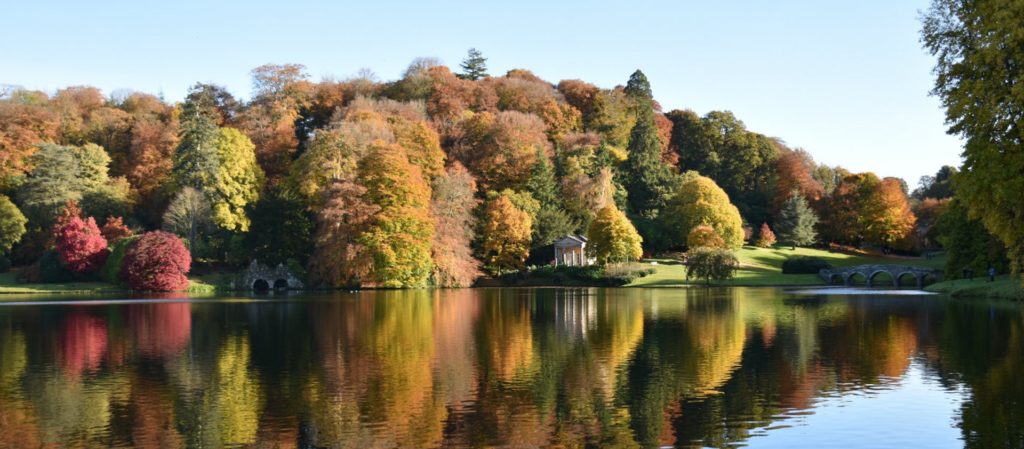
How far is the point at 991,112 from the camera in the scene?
1057 inches

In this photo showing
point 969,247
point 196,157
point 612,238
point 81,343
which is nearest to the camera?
point 81,343

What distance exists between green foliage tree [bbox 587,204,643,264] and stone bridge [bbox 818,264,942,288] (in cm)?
1595

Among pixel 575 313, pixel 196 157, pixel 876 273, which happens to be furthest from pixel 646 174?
pixel 575 313

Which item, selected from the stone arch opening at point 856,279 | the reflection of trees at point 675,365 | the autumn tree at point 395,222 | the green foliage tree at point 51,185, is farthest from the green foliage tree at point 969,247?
the green foliage tree at point 51,185

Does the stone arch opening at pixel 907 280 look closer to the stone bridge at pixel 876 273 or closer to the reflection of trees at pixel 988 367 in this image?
the stone bridge at pixel 876 273

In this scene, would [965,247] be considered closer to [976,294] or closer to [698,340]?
[976,294]

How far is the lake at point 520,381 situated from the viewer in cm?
1603

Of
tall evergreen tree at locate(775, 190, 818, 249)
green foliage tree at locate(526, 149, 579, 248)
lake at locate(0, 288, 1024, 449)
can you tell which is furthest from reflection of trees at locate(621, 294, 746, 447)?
tall evergreen tree at locate(775, 190, 818, 249)

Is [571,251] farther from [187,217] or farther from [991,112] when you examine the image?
[991,112]

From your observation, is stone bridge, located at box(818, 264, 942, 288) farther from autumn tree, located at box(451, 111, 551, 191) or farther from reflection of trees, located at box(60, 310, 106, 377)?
reflection of trees, located at box(60, 310, 106, 377)

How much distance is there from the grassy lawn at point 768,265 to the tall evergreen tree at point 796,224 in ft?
3.91

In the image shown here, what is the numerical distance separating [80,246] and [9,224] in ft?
29.1

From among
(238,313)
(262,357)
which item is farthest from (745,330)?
(238,313)

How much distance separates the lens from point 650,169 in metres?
102
